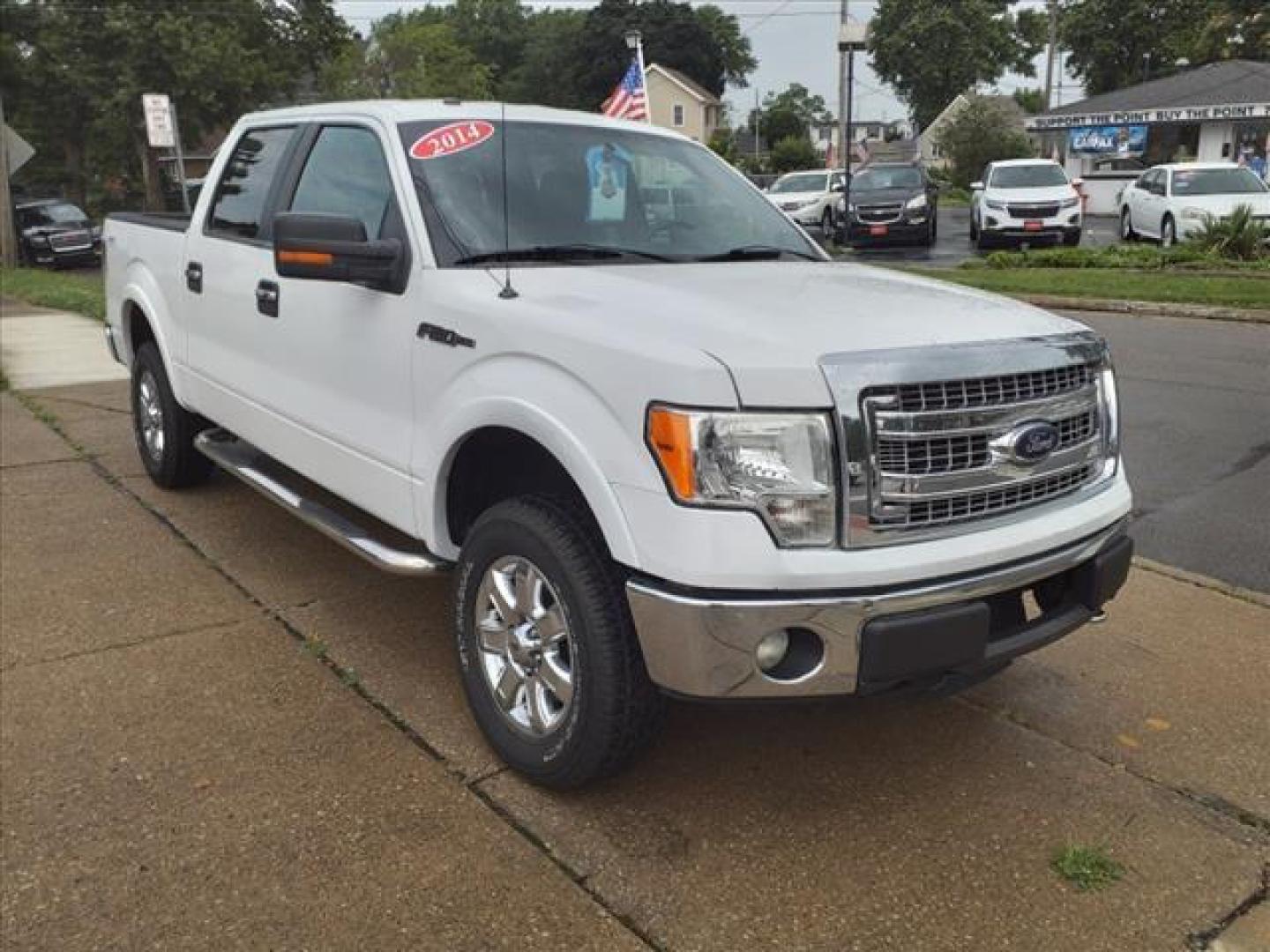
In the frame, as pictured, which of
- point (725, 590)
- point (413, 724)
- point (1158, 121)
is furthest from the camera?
point (1158, 121)

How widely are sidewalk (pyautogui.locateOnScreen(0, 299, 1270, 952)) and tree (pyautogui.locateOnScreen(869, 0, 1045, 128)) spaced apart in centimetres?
7518

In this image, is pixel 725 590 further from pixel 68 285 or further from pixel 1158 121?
pixel 1158 121

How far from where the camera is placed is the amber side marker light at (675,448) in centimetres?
263

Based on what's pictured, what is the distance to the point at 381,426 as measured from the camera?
3.75 meters

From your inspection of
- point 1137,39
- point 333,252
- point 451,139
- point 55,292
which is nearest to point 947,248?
point 55,292

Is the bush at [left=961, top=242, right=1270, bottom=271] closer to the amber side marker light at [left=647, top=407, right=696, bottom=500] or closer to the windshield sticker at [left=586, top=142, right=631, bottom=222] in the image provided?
the windshield sticker at [left=586, top=142, right=631, bottom=222]

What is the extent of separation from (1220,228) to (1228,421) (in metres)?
10.8

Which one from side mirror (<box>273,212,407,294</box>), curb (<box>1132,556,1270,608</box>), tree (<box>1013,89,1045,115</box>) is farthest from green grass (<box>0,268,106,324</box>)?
tree (<box>1013,89,1045,115</box>)

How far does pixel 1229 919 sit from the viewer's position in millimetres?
2723

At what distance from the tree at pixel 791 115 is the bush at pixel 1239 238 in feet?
206

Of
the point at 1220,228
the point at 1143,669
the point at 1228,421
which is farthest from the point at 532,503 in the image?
the point at 1220,228

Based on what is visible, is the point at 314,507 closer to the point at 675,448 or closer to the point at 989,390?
the point at 675,448

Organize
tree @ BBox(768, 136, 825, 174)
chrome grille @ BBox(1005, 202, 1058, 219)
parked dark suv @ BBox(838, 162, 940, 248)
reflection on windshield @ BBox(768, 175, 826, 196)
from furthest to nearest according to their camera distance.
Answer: tree @ BBox(768, 136, 825, 174)
reflection on windshield @ BBox(768, 175, 826, 196)
parked dark suv @ BBox(838, 162, 940, 248)
chrome grille @ BBox(1005, 202, 1058, 219)

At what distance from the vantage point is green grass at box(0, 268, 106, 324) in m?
15.9
